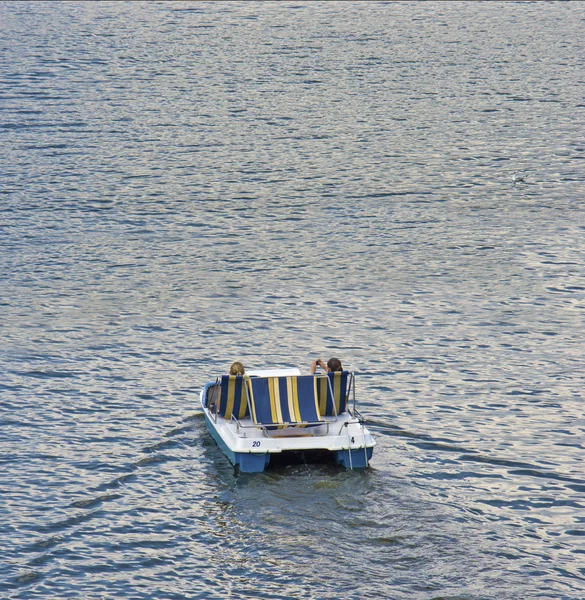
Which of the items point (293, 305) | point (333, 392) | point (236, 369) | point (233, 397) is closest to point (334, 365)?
point (333, 392)

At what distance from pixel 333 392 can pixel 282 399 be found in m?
1.52

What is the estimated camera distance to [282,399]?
2727 centimetres

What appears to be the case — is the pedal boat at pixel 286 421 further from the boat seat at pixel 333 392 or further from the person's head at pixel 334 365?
the person's head at pixel 334 365

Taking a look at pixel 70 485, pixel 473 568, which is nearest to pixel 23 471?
pixel 70 485

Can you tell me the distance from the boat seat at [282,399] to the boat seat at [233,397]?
1.09 feet

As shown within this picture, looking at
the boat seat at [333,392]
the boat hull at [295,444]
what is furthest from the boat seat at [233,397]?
the boat seat at [333,392]

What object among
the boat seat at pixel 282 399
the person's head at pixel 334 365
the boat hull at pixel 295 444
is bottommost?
the boat hull at pixel 295 444

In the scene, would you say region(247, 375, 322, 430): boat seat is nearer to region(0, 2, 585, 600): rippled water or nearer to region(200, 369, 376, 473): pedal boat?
region(200, 369, 376, 473): pedal boat

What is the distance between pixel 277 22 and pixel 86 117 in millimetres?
36825

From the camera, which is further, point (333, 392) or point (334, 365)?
point (334, 365)

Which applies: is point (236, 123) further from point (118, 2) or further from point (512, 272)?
point (118, 2)

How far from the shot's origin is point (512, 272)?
43219mm

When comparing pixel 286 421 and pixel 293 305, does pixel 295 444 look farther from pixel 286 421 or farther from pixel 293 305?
pixel 293 305

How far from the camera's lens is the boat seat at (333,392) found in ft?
90.3
